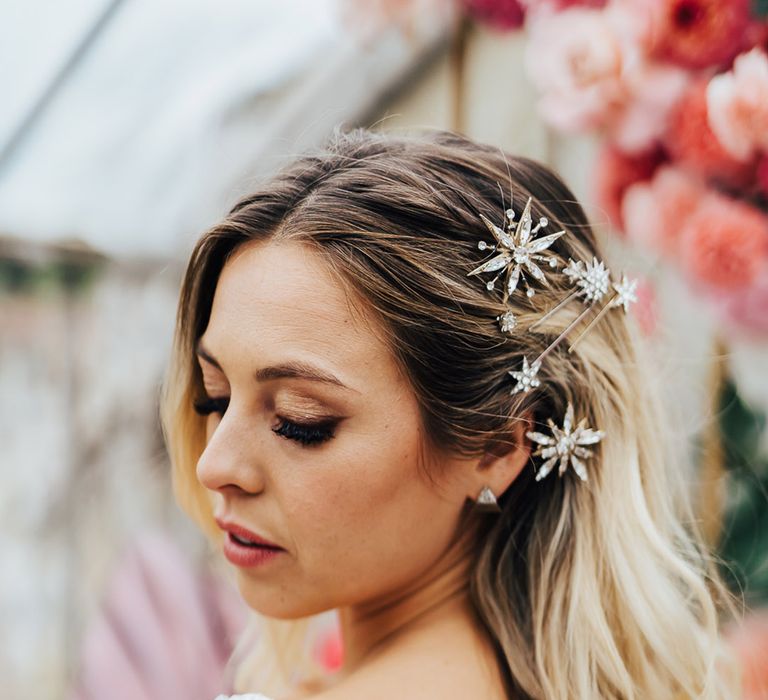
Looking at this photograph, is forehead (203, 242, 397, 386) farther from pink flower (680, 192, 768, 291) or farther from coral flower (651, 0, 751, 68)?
coral flower (651, 0, 751, 68)

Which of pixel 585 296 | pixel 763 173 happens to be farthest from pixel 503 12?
pixel 585 296

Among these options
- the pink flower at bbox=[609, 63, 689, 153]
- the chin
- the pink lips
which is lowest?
the chin

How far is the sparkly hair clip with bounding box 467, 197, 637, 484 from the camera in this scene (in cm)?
116

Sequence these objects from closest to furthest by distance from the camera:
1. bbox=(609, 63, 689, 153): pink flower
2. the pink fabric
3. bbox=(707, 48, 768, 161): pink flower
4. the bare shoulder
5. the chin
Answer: the bare shoulder < the chin < bbox=(707, 48, 768, 161): pink flower < bbox=(609, 63, 689, 153): pink flower < the pink fabric

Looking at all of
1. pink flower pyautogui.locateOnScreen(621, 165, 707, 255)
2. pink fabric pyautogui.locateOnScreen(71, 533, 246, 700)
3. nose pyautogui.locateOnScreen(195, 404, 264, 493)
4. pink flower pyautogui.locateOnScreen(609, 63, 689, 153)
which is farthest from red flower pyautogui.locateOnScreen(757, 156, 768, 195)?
pink fabric pyautogui.locateOnScreen(71, 533, 246, 700)

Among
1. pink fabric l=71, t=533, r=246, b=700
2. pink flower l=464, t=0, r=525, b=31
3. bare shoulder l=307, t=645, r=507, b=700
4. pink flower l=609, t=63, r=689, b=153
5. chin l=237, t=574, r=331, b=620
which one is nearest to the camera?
bare shoulder l=307, t=645, r=507, b=700

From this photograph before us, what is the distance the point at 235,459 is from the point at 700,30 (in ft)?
3.68

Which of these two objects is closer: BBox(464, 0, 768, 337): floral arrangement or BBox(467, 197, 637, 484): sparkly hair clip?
BBox(467, 197, 637, 484): sparkly hair clip

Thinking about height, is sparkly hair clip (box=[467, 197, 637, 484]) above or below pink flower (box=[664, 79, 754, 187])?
below

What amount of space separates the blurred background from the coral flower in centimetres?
24

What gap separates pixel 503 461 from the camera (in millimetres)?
1220

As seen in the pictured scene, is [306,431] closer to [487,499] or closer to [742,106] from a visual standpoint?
[487,499]

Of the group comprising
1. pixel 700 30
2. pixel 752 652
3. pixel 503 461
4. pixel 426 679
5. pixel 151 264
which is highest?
pixel 151 264

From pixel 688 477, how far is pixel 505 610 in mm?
1015
